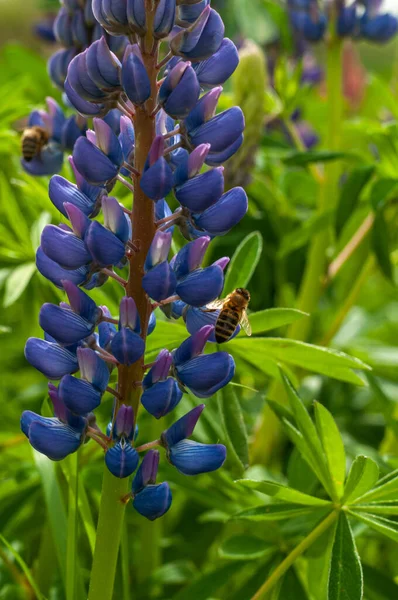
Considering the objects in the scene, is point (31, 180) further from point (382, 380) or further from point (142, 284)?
point (382, 380)

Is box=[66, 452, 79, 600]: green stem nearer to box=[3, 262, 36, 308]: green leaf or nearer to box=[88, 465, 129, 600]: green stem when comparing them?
box=[88, 465, 129, 600]: green stem

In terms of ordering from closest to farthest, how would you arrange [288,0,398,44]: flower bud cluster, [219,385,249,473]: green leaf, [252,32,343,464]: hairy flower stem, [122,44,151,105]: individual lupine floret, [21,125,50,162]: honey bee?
[122,44,151,105]: individual lupine floret
[219,385,249,473]: green leaf
[21,125,50,162]: honey bee
[252,32,343,464]: hairy flower stem
[288,0,398,44]: flower bud cluster

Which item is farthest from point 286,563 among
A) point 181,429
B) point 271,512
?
point 181,429

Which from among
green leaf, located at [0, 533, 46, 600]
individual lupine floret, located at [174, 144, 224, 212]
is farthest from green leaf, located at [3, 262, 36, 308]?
individual lupine floret, located at [174, 144, 224, 212]

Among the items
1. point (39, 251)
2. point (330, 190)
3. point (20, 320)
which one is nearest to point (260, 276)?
point (330, 190)

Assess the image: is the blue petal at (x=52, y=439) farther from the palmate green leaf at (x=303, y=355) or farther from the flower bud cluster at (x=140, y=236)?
the palmate green leaf at (x=303, y=355)

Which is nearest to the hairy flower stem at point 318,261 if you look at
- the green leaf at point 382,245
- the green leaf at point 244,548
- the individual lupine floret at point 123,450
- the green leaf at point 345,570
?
the green leaf at point 382,245
